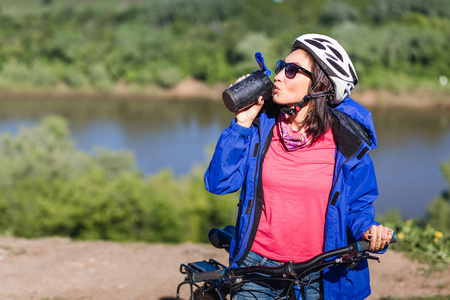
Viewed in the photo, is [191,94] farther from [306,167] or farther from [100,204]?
[306,167]

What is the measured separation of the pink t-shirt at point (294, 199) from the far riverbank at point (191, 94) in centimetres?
4777

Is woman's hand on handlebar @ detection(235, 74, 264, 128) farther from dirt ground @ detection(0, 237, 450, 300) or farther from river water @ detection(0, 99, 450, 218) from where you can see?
river water @ detection(0, 99, 450, 218)

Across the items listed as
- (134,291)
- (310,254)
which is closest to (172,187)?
(134,291)

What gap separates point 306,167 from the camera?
7.73ft

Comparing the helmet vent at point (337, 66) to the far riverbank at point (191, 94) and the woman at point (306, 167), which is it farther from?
the far riverbank at point (191, 94)

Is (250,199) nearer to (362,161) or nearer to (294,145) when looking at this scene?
(294,145)

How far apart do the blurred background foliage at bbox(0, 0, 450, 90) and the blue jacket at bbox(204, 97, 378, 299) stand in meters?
46.0

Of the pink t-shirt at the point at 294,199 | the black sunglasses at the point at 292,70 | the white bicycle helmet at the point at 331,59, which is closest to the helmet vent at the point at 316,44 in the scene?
the white bicycle helmet at the point at 331,59

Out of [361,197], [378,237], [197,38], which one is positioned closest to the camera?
[378,237]

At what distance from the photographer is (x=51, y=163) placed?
82.4 ft

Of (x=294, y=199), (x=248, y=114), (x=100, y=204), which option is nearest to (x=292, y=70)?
(x=248, y=114)

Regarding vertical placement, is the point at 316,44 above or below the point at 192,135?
above

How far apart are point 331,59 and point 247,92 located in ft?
1.28

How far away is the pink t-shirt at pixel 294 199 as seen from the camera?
235 centimetres
